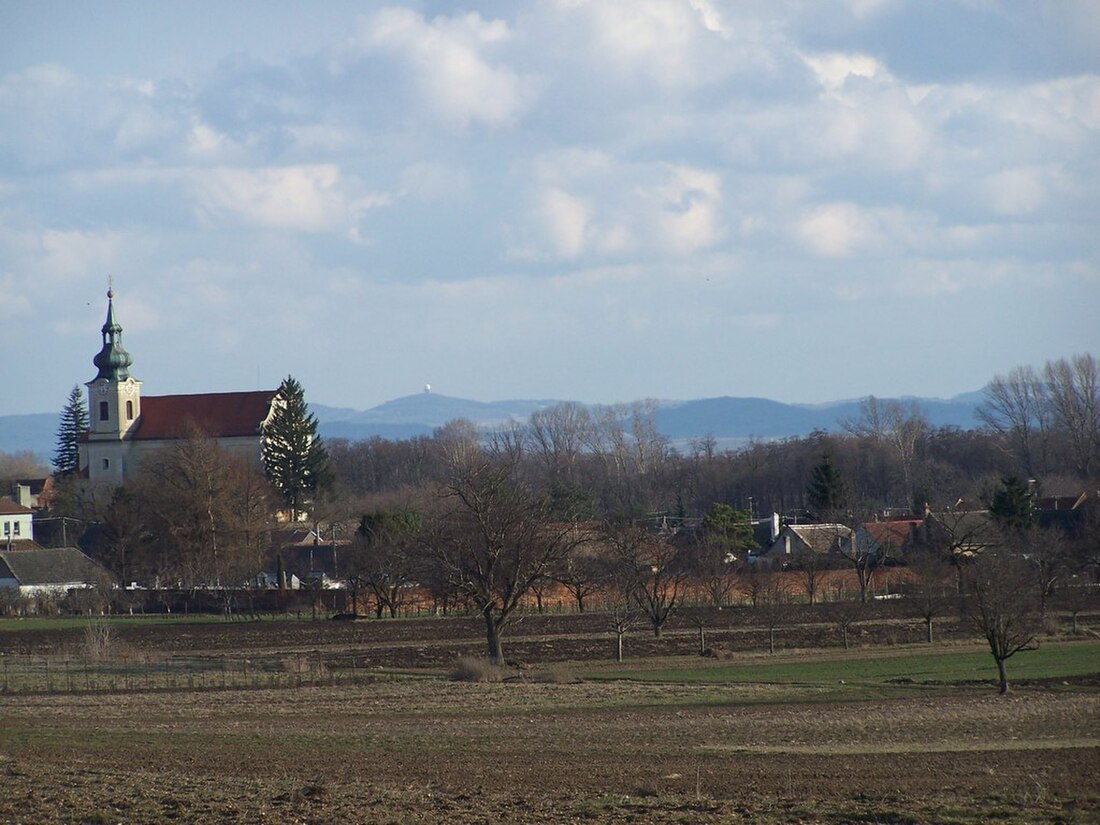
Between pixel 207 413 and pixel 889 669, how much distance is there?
93284mm

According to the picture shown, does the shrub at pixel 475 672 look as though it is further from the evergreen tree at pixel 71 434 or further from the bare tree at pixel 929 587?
the evergreen tree at pixel 71 434

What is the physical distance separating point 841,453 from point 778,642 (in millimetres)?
88145

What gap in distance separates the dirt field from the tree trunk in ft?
15.5

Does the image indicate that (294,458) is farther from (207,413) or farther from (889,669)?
(889,669)

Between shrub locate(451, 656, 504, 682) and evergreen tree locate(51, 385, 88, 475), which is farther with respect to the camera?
evergreen tree locate(51, 385, 88, 475)

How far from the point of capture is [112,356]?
12419cm

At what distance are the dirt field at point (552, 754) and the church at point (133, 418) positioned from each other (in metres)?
87.0

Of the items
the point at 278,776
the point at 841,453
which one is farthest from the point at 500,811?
the point at 841,453

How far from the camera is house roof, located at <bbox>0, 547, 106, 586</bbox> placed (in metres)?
79.5

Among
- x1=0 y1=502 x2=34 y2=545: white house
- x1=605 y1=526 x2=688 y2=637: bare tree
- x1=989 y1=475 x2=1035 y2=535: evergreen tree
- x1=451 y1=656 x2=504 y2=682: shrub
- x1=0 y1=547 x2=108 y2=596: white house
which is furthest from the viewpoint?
x1=0 y1=502 x2=34 y2=545: white house

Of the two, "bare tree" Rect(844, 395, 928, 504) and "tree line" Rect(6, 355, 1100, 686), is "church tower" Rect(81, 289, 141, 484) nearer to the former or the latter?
"tree line" Rect(6, 355, 1100, 686)

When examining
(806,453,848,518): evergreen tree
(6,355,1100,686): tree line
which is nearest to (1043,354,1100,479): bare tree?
(6,355,1100,686): tree line

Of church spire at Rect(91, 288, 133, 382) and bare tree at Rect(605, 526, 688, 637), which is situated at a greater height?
church spire at Rect(91, 288, 133, 382)

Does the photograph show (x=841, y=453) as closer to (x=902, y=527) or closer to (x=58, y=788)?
(x=902, y=527)
